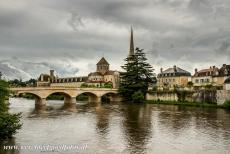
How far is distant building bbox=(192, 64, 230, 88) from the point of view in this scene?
6857 centimetres

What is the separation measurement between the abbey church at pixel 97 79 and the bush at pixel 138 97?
1156 inches

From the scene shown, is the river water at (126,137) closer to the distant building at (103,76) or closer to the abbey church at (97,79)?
the abbey church at (97,79)

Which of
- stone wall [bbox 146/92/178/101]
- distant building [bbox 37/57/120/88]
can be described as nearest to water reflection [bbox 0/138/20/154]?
stone wall [bbox 146/92/178/101]

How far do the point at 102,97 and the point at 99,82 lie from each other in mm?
26174

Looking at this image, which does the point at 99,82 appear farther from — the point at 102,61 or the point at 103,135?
the point at 103,135

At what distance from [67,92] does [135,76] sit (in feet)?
46.0

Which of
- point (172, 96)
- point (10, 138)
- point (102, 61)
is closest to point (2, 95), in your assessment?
point (10, 138)

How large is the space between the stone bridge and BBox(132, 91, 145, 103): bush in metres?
9.12

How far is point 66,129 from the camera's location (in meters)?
31.3

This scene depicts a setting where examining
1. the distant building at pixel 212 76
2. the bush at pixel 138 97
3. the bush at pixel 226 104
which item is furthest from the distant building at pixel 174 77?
the bush at pixel 226 104

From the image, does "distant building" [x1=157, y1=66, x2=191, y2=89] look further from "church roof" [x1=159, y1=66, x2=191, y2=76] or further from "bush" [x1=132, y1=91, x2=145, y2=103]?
"bush" [x1=132, y1=91, x2=145, y2=103]

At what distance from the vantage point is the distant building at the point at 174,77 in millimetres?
81800

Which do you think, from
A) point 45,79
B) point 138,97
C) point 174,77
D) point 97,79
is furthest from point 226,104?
point 45,79

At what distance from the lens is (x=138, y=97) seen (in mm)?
69938
